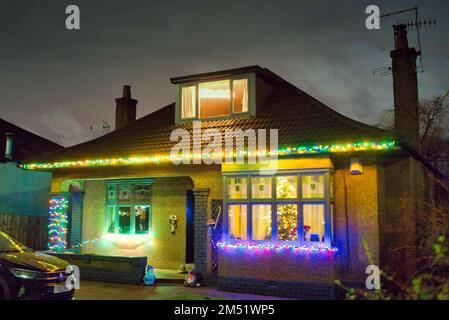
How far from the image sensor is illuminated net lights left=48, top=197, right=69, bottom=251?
1572cm

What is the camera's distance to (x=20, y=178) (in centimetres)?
2230

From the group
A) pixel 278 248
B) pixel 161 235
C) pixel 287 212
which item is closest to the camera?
pixel 278 248

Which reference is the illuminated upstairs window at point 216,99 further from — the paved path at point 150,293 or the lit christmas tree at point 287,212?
the paved path at point 150,293

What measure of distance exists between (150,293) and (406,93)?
Result: 868cm

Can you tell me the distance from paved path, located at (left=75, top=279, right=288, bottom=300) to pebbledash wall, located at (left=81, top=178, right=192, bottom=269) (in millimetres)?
2490

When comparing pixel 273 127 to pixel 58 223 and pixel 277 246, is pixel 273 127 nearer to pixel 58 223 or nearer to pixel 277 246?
pixel 277 246

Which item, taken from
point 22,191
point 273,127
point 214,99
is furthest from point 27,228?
point 273,127

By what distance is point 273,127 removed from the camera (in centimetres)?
1261

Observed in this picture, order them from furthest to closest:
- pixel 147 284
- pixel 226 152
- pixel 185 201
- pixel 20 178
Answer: pixel 20 178, pixel 185 201, pixel 147 284, pixel 226 152

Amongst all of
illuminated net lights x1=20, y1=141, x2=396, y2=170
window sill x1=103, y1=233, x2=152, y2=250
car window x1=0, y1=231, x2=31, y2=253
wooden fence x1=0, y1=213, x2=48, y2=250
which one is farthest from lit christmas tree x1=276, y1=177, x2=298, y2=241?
wooden fence x1=0, y1=213, x2=48, y2=250

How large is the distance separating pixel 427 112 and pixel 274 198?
18.7 meters

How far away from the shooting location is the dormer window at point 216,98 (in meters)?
13.8
